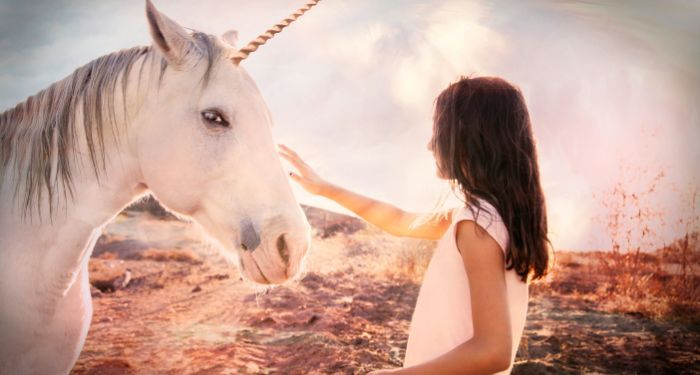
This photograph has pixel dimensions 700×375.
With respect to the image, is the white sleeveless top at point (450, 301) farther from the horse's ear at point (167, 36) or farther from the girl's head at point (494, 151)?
the horse's ear at point (167, 36)

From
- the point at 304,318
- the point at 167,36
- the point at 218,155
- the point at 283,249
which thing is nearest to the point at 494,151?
the point at 283,249

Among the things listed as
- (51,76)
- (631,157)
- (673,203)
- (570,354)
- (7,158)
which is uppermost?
(51,76)

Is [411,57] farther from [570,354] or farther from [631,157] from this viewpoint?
[570,354]

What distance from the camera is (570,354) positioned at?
8.69 ft

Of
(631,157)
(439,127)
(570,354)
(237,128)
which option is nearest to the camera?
(439,127)

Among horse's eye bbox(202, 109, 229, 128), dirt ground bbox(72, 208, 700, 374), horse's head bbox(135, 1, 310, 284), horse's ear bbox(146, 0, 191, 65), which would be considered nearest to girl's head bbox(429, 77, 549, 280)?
horse's head bbox(135, 1, 310, 284)

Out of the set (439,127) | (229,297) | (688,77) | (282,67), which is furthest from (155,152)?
(688,77)

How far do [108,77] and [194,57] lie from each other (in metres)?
0.23

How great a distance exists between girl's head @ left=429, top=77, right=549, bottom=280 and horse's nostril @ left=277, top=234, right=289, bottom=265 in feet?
1.27

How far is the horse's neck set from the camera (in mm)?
1163

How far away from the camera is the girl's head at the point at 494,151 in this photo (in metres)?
0.95

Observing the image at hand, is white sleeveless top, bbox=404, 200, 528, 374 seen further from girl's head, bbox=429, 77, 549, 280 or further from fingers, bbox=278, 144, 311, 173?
fingers, bbox=278, 144, 311, 173

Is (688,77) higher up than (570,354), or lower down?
higher up

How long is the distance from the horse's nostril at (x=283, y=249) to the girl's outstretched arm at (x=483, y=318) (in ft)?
1.27
